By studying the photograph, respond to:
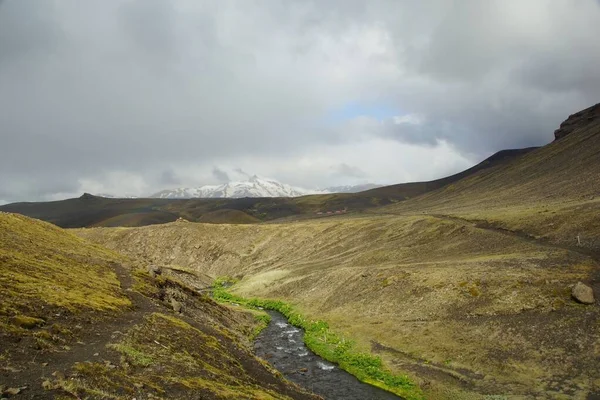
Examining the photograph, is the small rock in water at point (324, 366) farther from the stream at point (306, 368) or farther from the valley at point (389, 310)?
the valley at point (389, 310)

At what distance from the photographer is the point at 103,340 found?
1172 inches

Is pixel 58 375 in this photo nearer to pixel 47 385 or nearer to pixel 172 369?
pixel 47 385

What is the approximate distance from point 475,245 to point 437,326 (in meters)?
32.2

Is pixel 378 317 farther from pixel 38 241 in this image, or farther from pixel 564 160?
pixel 564 160

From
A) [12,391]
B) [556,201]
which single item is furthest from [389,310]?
[556,201]

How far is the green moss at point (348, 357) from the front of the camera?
127 ft

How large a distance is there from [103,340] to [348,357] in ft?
90.4

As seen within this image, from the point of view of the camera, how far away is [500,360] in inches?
1558

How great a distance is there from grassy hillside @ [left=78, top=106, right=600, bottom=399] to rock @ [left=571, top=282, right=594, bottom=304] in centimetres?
70

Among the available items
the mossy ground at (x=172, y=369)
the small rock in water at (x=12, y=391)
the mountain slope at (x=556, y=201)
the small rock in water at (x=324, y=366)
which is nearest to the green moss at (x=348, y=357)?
the small rock in water at (x=324, y=366)

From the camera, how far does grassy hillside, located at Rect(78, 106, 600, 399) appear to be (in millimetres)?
37844

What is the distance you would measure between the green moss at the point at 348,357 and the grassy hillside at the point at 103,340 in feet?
30.3

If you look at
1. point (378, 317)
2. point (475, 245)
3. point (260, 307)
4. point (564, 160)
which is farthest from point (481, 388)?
point (564, 160)

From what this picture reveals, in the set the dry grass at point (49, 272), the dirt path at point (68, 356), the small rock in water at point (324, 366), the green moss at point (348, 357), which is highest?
the dry grass at point (49, 272)
